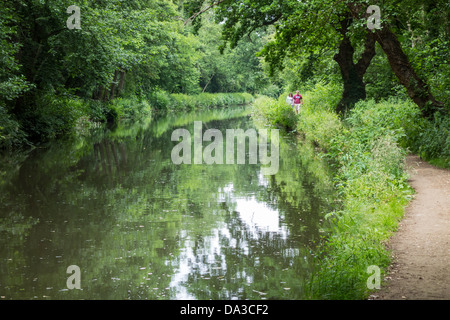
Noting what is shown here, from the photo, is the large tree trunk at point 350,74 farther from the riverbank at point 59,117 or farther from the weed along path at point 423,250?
the riverbank at point 59,117

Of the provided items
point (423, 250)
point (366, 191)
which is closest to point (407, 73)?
point (366, 191)

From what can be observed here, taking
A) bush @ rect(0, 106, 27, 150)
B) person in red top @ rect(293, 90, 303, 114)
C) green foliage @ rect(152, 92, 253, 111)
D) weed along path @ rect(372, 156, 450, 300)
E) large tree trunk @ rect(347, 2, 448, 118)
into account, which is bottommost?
weed along path @ rect(372, 156, 450, 300)

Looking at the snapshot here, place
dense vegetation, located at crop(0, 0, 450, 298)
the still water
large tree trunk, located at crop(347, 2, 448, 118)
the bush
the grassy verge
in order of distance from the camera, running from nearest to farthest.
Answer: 1. the grassy verge
2. the still water
3. dense vegetation, located at crop(0, 0, 450, 298)
4. large tree trunk, located at crop(347, 2, 448, 118)
5. the bush

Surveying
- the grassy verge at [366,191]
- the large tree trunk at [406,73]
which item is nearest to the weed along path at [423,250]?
the grassy verge at [366,191]

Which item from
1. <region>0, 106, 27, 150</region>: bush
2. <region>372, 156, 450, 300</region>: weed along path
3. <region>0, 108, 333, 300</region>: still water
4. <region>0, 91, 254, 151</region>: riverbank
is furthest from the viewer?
<region>0, 91, 254, 151</region>: riverbank

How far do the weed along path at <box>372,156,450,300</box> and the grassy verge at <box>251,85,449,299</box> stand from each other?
18 cm

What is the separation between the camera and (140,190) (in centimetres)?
1134

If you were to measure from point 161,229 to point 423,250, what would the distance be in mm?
4110

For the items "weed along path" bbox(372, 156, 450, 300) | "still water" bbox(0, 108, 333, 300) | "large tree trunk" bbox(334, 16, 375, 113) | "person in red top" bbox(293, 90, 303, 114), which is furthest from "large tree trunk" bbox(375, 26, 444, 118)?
"person in red top" bbox(293, 90, 303, 114)

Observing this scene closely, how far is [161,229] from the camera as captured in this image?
316 inches

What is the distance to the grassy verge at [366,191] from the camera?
536 centimetres

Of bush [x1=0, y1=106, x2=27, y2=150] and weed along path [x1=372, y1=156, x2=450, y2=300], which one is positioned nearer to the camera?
weed along path [x1=372, y1=156, x2=450, y2=300]

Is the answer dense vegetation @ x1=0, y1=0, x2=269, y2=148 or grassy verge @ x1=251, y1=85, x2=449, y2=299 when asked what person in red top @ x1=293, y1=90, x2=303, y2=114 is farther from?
grassy verge @ x1=251, y1=85, x2=449, y2=299

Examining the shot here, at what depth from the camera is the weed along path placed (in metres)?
4.89
